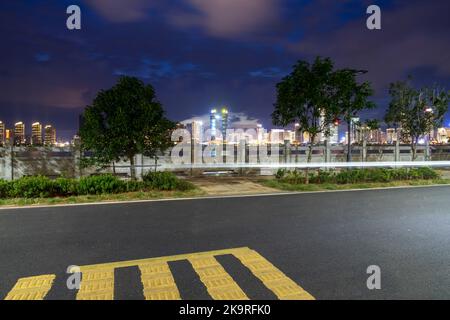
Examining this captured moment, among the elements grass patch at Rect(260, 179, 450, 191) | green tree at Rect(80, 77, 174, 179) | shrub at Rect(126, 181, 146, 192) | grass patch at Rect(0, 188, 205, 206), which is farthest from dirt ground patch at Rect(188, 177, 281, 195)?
green tree at Rect(80, 77, 174, 179)

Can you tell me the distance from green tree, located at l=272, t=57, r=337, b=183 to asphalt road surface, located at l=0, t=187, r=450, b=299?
5.73 metres

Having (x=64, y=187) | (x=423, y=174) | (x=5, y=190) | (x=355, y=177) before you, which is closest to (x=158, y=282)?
(x=64, y=187)

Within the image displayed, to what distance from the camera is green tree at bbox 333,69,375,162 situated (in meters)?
13.7

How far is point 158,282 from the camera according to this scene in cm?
417

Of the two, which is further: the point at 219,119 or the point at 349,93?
the point at 219,119

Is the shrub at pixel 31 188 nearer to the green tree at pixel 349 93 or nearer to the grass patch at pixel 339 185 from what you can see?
the grass patch at pixel 339 185

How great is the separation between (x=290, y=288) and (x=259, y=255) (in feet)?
4.12

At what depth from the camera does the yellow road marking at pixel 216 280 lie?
3836mm

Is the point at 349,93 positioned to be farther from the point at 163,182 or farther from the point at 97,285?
the point at 97,285

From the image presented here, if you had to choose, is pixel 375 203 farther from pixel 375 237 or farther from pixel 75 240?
pixel 75 240

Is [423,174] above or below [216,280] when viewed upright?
above

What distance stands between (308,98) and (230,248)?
9998 millimetres
